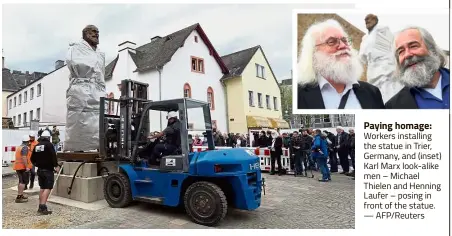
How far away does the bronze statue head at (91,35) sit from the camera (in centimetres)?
477

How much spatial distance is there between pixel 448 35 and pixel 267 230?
3.31 meters

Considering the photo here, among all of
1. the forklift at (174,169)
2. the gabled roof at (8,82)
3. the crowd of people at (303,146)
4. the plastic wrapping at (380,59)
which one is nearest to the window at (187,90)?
the crowd of people at (303,146)

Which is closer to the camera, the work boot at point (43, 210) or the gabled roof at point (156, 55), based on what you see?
the work boot at point (43, 210)

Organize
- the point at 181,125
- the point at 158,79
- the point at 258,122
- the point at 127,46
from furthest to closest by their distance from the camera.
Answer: the point at 158,79
the point at 258,122
the point at 127,46
the point at 181,125

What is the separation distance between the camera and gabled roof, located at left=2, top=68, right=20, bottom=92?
14.7ft

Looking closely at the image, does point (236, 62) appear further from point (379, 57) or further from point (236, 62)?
point (379, 57)

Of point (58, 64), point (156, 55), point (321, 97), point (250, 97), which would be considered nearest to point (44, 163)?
point (58, 64)

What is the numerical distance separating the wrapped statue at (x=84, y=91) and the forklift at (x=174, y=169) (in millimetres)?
626

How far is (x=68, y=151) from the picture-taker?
16.9 ft

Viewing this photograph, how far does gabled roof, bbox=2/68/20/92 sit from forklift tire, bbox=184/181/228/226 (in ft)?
9.81

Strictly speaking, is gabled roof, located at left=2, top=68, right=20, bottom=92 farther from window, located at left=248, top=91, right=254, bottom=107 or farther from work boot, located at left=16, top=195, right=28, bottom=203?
window, located at left=248, top=91, right=254, bottom=107

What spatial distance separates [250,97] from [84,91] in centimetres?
365

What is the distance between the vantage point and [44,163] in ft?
13.7

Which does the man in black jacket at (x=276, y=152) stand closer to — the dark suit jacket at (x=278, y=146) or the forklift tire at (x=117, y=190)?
the dark suit jacket at (x=278, y=146)
